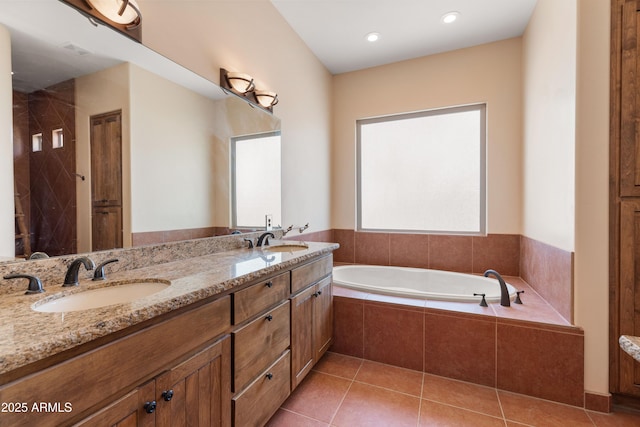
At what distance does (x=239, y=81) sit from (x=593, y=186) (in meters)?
2.28

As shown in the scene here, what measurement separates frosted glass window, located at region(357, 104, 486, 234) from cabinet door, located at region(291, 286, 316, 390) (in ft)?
5.93

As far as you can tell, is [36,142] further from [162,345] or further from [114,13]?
[162,345]

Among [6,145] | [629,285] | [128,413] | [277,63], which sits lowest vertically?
[128,413]

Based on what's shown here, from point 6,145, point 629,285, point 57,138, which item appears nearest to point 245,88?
point 57,138

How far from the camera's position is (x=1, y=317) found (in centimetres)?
71

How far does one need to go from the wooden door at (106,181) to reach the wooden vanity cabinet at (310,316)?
0.90 metres

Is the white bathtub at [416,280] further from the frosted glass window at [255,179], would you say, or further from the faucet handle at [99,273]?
the faucet handle at [99,273]

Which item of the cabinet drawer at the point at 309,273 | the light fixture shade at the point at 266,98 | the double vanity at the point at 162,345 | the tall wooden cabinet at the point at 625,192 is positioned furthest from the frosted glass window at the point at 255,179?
the tall wooden cabinet at the point at 625,192

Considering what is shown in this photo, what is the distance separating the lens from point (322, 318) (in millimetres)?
1984

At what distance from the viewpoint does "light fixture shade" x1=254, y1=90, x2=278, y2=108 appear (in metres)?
2.12

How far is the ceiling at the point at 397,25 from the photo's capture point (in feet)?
7.50

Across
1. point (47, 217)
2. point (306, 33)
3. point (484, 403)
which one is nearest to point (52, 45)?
point (47, 217)

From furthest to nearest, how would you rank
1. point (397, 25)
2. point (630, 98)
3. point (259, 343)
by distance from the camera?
point (397, 25), point (630, 98), point (259, 343)

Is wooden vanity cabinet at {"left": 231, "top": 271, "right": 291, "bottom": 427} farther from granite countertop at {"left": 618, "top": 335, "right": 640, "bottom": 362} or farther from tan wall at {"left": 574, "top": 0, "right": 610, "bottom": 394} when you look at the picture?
tan wall at {"left": 574, "top": 0, "right": 610, "bottom": 394}
